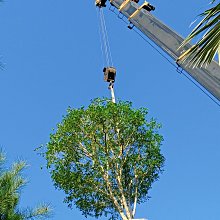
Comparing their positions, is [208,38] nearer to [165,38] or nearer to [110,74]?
[165,38]

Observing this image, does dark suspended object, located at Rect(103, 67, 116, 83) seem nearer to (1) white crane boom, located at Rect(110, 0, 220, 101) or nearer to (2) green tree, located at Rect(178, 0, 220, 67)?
(1) white crane boom, located at Rect(110, 0, 220, 101)

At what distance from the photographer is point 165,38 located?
11.8m

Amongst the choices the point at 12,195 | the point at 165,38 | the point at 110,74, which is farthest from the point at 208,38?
the point at 110,74

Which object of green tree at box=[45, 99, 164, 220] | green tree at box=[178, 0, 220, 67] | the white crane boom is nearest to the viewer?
green tree at box=[178, 0, 220, 67]

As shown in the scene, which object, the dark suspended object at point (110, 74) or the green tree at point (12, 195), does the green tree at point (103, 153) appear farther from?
the green tree at point (12, 195)

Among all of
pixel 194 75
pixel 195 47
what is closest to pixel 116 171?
pixel 194 75

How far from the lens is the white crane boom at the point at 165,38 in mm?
8906

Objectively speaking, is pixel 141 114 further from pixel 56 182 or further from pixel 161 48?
pixel 161 48

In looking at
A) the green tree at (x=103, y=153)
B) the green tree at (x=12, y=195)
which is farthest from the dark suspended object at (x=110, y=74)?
the green tree at (x=12, y=195)

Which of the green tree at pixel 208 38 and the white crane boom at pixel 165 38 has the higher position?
the white crane boom at pixel 165 38

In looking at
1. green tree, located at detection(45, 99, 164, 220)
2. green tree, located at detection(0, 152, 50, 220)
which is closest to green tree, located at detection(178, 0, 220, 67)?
green tree, located at detection(0, 152, 50, 220)

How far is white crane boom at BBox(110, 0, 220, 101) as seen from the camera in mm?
8906

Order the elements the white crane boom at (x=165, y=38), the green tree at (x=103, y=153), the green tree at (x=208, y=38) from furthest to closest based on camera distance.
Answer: the green tree at (x=103, y=153)
the white crane boom at (x=165, y=38)
the green tree at (x=208, y=38)

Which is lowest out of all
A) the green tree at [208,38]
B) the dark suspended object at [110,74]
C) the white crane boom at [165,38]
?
the green tree at [208,38]
